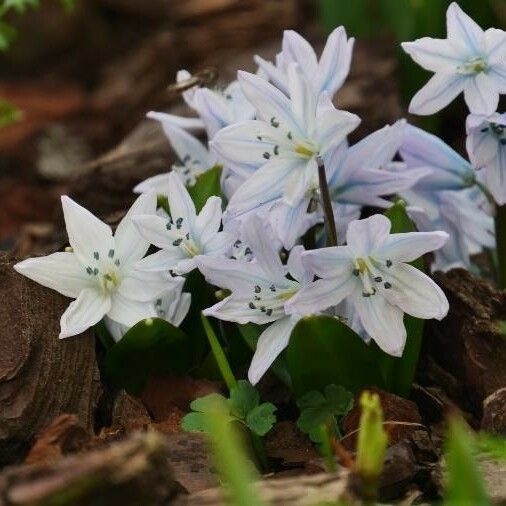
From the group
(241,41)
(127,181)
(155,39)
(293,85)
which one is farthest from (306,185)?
(155,39)

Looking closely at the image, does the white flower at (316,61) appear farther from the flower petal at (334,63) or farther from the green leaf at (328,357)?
the green leaf at (328,357)

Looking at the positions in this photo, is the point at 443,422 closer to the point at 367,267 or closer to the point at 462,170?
the point at 367,267

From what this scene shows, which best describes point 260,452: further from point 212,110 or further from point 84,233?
point 212,110

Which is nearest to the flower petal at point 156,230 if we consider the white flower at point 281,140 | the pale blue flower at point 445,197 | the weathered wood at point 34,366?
the white flower at point 281,140

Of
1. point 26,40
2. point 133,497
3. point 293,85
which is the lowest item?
point 133,497

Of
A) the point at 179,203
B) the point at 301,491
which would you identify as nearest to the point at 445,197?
the point at 179,203
